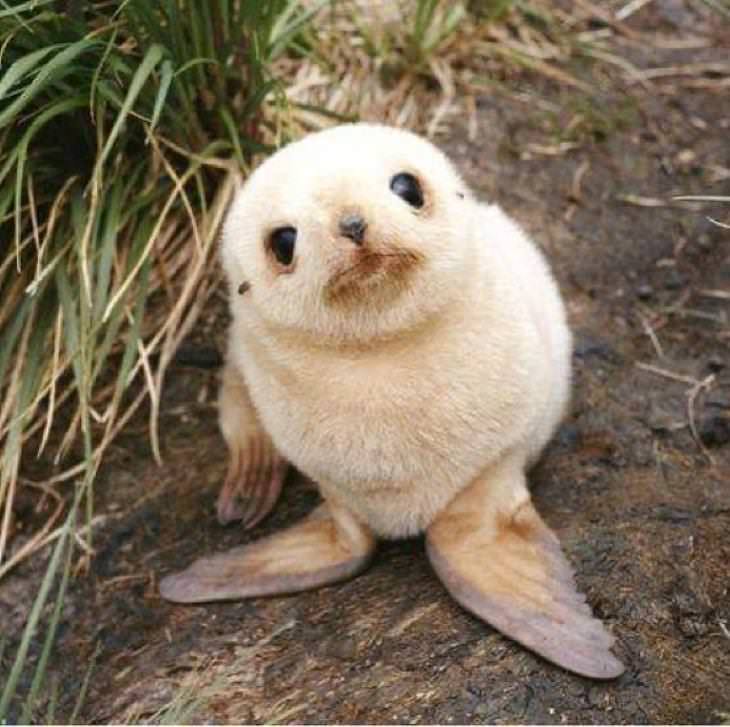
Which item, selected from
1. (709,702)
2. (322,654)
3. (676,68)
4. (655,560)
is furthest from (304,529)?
(676,68)

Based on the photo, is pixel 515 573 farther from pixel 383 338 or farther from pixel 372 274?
pixel 372 274

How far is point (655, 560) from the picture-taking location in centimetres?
305

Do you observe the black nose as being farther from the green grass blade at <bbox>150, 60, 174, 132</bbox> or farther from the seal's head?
the green grass blade at <bbox>150, 60, 174, 132</bbox>

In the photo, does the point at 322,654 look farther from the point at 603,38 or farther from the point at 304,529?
the point at 603,38

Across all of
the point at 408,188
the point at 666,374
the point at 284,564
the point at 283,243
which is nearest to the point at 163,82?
the point at 283,243

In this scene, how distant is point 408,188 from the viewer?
9.48ft

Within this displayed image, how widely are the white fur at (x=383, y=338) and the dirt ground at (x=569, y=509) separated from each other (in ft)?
1.03

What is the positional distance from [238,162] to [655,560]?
1650mm

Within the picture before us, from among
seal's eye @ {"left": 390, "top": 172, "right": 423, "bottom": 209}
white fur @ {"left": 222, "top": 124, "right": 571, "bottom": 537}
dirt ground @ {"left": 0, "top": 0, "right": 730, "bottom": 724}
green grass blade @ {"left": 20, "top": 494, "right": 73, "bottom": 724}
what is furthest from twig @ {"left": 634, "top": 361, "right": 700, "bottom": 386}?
green grass blade @ {"left": 20, "top": 494, "right": 73, "bottom": 724}

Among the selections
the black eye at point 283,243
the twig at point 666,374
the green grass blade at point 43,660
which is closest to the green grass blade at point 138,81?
the black eye at point 283,243

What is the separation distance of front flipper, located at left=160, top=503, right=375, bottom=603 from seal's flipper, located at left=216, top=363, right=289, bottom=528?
0.18 metres

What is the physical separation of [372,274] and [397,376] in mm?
300

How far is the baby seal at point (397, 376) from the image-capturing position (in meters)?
2.80

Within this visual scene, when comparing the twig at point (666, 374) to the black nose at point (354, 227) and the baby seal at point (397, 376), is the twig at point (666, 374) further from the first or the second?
the black nose at point (354, 227)
